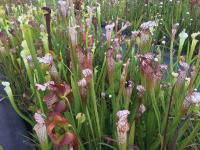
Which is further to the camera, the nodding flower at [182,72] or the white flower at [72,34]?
the white flower at [72,34]

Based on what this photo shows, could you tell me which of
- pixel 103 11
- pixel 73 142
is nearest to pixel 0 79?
pixel 73 142

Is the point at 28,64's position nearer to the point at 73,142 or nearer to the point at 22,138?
the point at 22,138

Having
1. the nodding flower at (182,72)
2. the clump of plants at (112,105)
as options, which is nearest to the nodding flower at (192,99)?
the clump of plants at (112,105)

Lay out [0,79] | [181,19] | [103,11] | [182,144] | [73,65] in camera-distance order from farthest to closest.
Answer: [103,11]
[181,19]
[0,79]
[73,65]
[182,144]

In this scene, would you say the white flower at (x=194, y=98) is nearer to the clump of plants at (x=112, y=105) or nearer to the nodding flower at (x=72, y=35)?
the clump of plants at (x=112, y=105)

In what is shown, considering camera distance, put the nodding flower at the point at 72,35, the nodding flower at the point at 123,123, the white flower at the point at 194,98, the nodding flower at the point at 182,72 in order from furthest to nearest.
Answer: the nodding flower at the point at 72,35, the nodding flower at the point at 182,72, the white flower at the point at 194,98, the nodding flower at the point at 123,123

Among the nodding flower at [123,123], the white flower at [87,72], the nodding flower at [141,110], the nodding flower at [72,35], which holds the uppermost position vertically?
the nodding flower at [72,35]

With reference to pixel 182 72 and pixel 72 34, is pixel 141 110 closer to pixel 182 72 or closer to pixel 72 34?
pixel 182 72

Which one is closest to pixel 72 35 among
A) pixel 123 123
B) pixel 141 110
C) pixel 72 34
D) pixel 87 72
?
pixel 72 34

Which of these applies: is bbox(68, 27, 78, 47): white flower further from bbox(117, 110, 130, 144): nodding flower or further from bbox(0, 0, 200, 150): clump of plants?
bbox(117, 110, 130, 144): nodding flower

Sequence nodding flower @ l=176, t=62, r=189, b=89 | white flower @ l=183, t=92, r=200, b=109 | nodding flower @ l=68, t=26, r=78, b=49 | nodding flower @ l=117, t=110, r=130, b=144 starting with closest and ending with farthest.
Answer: nodding flower @ l=117, t=110, r=130, b=144 → white flower @ l=183, t=92, r=200, b=109 → nodding flower @ l=176, t=62, r=189, b=89 → nodding flower @ l=68, t=26, r=78, b=49

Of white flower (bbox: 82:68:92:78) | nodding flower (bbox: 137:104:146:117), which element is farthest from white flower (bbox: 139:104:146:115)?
white flower (bbox: 82:68:92:78)
